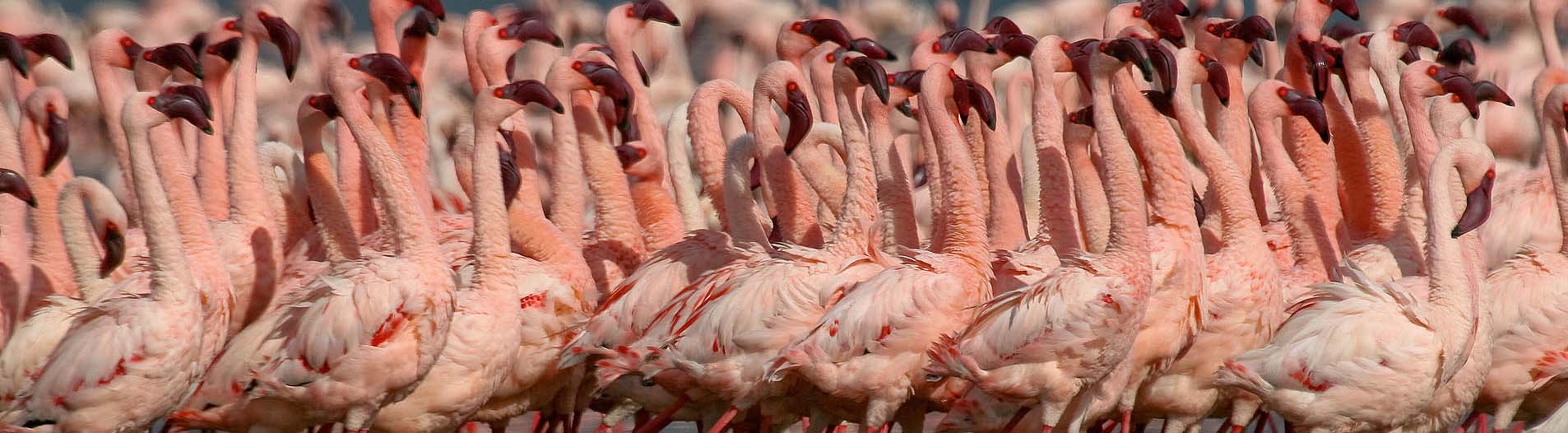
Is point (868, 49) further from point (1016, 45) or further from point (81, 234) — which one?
point (81, 234)

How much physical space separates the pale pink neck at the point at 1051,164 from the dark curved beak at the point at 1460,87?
170 centimetres

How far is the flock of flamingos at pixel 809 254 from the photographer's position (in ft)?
23.1

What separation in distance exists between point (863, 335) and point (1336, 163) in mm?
3637

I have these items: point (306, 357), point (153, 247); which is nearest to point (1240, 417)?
point (306, 357)

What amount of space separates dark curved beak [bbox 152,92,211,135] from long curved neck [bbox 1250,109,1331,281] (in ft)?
14.8

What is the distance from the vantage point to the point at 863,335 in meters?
7.11

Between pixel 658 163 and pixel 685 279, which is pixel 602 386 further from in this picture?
pixel 658 163

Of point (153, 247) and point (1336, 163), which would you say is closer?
point (153, 247)

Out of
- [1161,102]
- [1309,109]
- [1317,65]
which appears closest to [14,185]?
[1161,102]

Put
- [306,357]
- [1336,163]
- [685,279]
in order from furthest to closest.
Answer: [1336,163], [685,279], [306,357]

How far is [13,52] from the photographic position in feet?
29.5

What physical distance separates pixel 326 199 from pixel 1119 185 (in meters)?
3.59

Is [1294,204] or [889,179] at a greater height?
[889,179]

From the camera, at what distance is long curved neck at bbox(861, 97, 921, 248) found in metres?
8.41
